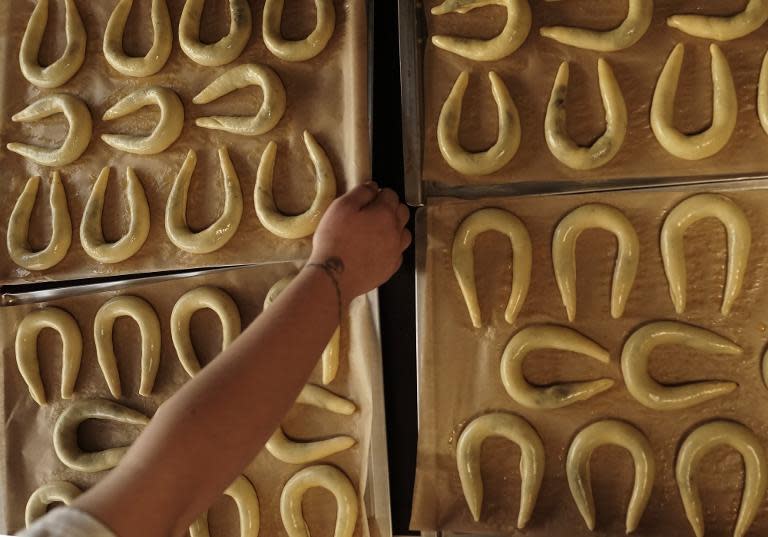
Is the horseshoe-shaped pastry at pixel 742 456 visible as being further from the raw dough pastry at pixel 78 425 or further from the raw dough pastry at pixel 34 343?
the raw dough pastry at pixel 34 343

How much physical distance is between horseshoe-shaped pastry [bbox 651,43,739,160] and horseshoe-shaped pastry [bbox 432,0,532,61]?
0.20 meters

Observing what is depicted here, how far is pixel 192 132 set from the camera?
1.02 meters

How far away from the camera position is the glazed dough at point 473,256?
88cm

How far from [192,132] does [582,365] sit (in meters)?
0.70

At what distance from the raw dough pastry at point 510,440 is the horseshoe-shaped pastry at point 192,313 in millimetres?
382

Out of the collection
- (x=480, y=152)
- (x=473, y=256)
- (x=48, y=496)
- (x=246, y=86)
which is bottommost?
(x=48, y=496)

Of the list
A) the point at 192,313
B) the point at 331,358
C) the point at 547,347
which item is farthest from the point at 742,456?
the point at 192,313

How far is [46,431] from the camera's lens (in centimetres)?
103

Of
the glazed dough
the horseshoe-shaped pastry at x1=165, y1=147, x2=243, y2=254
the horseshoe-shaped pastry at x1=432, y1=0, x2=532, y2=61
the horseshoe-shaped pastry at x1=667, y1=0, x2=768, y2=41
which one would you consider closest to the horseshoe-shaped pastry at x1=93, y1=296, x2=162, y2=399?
the horseshoe-shaped pastry at x1=165, y1=147, x2=243, y2=254

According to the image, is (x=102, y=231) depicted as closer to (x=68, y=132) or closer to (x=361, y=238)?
(x=68, y=132)

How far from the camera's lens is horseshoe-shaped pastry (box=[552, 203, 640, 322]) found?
852 mm

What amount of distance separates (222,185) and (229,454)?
1.75ft

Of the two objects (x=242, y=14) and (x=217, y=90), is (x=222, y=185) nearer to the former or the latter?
(x=217, y=90)

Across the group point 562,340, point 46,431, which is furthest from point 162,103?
point 562,340
